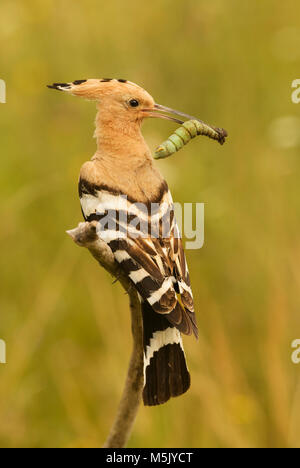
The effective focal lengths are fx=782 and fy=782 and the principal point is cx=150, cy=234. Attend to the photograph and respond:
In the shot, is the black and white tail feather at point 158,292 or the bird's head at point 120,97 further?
the bird's head at point 120,97

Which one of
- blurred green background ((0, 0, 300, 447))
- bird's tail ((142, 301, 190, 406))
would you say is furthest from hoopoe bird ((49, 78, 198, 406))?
blurred green background ((0, 0, 300, 447))

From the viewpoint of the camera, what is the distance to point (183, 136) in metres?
1.97

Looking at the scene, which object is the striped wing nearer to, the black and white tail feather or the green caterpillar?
the black and white tail feather

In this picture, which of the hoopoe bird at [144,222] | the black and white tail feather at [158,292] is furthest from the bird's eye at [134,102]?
the black and white tail feather at [158,292]

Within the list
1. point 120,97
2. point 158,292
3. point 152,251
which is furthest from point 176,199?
point 158,292

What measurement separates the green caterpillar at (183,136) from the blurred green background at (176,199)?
120 cm

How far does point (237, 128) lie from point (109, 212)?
5.85ft

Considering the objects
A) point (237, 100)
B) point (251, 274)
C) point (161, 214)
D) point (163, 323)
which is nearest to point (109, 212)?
point (161, 214)

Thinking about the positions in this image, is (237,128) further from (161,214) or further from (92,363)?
(161,214)

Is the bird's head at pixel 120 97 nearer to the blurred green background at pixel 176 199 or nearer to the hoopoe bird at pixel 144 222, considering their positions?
the hoopoe bird at pixel 144 222

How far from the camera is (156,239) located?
7.27ft

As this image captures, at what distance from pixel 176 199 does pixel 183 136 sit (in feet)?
5.45

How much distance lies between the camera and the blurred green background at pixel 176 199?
129 inches

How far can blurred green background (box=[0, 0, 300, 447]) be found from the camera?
3271 millimetres
